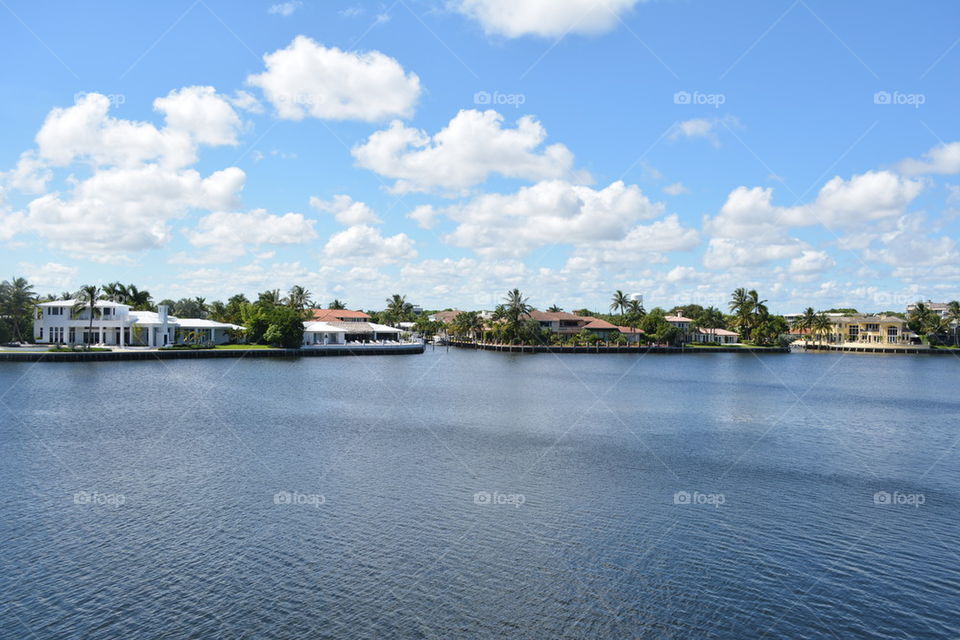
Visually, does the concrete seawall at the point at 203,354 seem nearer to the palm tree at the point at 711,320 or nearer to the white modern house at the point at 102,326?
the white modern house at the point at 102,326

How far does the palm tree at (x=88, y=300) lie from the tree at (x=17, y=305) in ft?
34.6

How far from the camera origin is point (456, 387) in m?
66.1

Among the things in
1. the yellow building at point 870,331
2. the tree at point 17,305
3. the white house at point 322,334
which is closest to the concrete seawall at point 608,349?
the yellow building at point 870,331

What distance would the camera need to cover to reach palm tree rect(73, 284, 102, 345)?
87.8m

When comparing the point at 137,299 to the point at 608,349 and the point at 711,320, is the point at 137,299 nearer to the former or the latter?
the point at 608,349

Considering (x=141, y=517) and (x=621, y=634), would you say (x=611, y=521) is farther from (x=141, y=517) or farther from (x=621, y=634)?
(x=141, y=517)

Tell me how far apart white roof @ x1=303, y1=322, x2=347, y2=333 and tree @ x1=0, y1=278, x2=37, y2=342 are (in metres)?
43.4

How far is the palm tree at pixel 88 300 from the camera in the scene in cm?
8775

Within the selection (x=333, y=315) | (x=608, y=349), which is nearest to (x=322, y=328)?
(x=333, y=315)

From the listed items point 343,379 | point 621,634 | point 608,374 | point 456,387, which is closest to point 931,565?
point 621,634

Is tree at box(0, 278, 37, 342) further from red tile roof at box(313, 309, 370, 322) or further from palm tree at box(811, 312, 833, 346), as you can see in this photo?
palm tree at box(811, 312, 833, 346)

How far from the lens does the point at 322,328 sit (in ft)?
397

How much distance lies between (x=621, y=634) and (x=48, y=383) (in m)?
61.9

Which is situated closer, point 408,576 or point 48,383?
point 408,576
